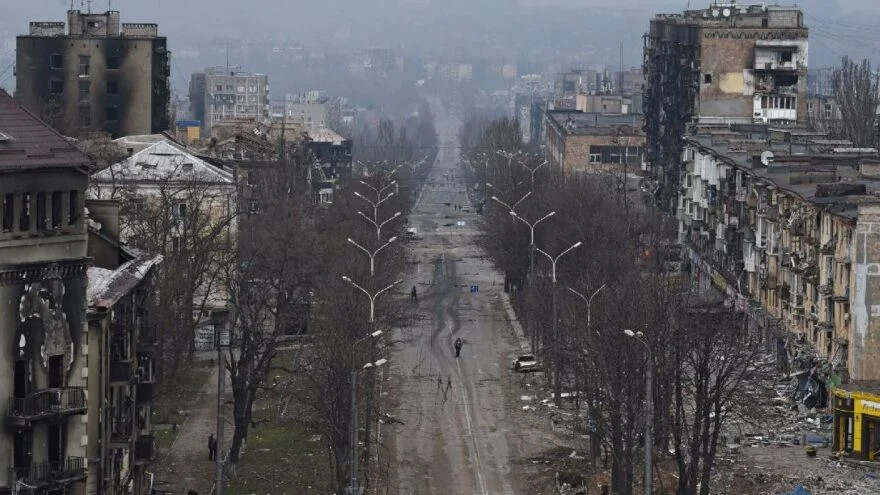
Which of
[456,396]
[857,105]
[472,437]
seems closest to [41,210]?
[472,437]

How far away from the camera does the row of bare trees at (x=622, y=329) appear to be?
5409 centimetres

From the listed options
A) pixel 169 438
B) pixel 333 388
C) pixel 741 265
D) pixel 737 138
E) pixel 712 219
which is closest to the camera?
pixel 333 388

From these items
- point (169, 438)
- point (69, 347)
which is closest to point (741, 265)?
point (169, 438)

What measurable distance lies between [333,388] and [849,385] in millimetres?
13694

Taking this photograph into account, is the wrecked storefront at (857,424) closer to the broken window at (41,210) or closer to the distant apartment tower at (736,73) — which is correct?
the broken window at (41,210)

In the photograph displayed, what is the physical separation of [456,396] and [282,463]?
44.9ft

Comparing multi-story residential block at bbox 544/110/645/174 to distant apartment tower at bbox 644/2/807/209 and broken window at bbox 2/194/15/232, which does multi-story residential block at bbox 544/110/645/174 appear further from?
broken window at bbox 2/194/15/232

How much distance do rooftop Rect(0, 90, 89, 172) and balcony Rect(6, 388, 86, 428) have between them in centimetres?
299

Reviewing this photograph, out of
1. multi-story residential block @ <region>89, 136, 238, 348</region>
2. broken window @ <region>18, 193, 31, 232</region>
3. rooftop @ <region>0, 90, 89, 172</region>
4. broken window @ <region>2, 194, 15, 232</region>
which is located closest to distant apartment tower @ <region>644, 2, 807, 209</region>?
multi-story residential block @ <region>89, 136, 238, 348</region>

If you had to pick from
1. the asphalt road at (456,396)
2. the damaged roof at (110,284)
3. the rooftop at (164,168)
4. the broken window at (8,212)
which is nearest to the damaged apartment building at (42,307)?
the broken window at (8,212)

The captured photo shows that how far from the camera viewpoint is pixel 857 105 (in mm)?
120875

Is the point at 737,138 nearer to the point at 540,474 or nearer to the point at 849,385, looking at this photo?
the point at 849,385

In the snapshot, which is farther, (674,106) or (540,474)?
(674,106)

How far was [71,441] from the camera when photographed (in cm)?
3484
